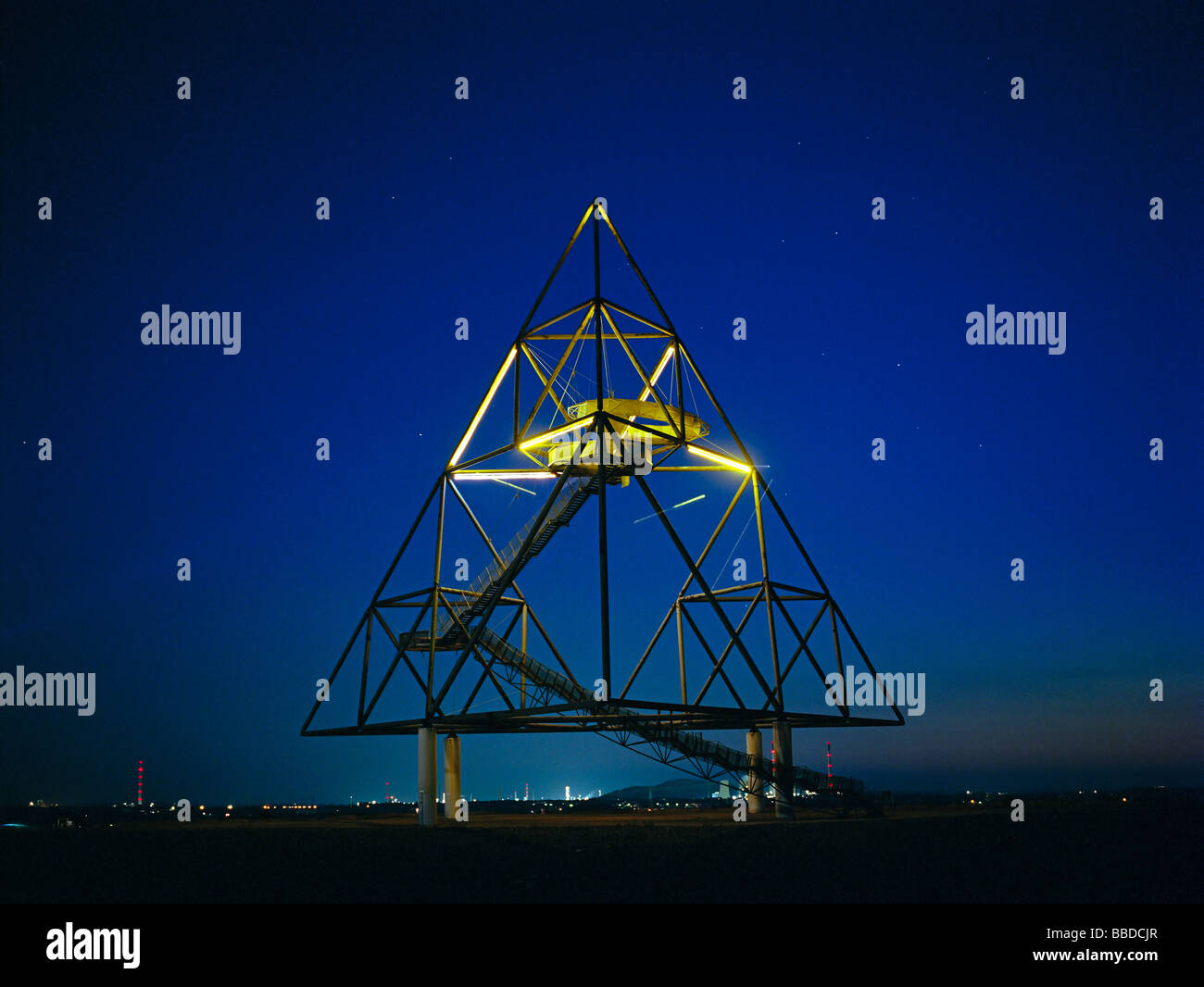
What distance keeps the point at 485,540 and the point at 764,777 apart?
13362mm

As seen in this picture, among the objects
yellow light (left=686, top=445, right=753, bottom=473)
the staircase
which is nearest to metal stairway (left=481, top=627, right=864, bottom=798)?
the staircase

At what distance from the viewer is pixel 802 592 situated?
41.8 meters

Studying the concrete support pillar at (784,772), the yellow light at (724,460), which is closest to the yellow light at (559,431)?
the yellow light at (724,460)

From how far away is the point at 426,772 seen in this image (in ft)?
131

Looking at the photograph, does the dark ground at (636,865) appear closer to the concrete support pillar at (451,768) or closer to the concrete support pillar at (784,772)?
the concrete support pillar at (784,772)

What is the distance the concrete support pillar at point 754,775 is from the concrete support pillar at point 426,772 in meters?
11.6

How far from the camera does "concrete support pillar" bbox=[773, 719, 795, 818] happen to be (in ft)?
124

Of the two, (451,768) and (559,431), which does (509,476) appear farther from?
(451,768)

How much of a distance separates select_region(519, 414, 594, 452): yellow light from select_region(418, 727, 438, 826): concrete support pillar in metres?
11.0

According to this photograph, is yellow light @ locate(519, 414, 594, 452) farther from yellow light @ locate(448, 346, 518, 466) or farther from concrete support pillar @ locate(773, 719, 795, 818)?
concrete support pillar @ locate(773, 719, 795, 818)
